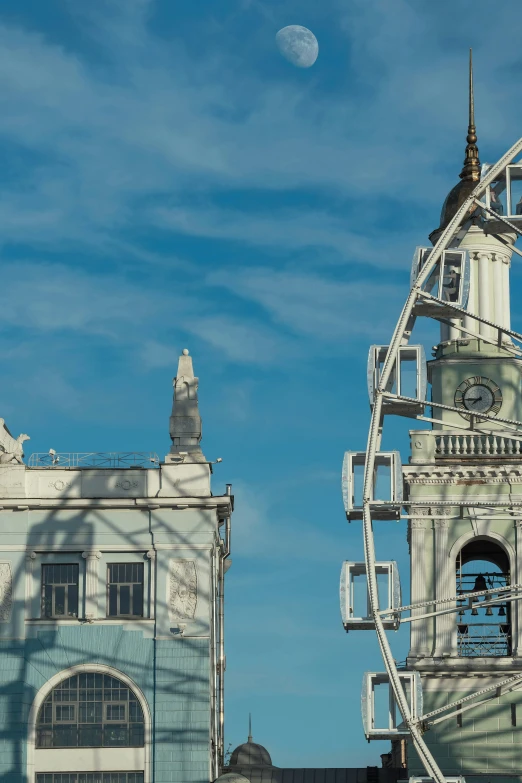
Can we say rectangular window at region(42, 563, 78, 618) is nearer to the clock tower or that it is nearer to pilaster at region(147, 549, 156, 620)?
pilaster at region(147, 549, 156, 620)

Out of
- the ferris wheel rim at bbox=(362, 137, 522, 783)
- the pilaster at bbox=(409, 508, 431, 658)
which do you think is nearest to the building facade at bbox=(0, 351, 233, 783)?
the pilaster at bbox=(409, 508, 431, 658)

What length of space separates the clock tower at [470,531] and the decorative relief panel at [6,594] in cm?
1326

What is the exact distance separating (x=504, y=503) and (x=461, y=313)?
9946mm

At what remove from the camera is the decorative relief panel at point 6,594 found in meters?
76.6

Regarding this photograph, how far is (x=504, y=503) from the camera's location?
74.1 metres

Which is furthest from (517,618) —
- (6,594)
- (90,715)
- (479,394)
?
(6,594)

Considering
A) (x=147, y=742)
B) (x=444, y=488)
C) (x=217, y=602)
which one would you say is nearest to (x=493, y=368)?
(x=444, y=488)

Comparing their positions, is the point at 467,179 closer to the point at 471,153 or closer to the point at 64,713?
the point at 471,153

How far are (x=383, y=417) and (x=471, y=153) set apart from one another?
19783 mm

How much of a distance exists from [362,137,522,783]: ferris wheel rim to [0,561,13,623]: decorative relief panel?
627 inches

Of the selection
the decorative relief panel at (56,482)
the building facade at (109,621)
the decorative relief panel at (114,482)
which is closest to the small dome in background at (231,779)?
the building facade at (109,621)

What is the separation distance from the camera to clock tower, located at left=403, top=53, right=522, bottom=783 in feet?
245

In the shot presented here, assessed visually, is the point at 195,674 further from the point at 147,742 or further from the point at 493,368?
the point at 493,368

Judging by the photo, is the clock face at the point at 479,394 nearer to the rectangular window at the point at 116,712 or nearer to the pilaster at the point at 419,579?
the pilaster at the point at 419,579
